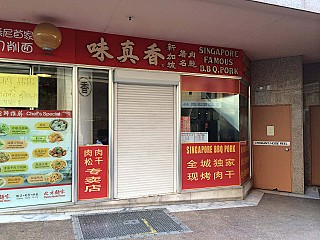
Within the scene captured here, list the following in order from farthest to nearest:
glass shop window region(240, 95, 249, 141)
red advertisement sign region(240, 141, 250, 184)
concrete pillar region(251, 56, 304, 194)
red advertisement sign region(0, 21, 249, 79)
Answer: concrete pillar region(251, 56, 304, 194)
glass shop window region(240, 95, 249, 141)
red advertisement sign region(240, 141, 250, 184)
red advertisement sign region(0, 21, 249, 79)

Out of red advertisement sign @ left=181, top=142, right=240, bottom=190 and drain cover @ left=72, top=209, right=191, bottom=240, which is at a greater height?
red advertisement sign @ left=181, top=142, right=240, bottom=190

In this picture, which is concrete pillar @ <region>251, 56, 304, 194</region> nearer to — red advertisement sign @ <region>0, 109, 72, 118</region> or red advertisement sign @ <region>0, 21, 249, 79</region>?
red advertisement sign @ <region>0, 21, 249, 79</region>

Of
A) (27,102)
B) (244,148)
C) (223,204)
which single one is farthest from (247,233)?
(27,102)

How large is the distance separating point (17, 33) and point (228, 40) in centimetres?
380

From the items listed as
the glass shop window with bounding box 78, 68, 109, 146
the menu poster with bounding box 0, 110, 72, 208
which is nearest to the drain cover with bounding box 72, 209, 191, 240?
the menu poster with bounding box 0, 110, 72, 208

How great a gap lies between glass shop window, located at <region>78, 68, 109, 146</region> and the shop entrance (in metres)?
3.96

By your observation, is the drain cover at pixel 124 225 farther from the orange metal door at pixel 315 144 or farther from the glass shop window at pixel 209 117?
the orange metal door at pixel 315 144

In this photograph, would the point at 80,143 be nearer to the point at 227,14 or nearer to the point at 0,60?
the point at 0,60

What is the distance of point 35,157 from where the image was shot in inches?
185

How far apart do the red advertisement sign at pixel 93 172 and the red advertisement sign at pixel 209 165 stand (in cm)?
156

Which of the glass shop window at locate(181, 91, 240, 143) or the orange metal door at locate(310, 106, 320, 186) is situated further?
the orange metal door at locate(310, 106, 320, 186)

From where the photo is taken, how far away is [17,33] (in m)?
4.56

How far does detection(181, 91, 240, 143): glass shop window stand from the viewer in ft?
18.7

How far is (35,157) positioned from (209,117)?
3.41 metres
